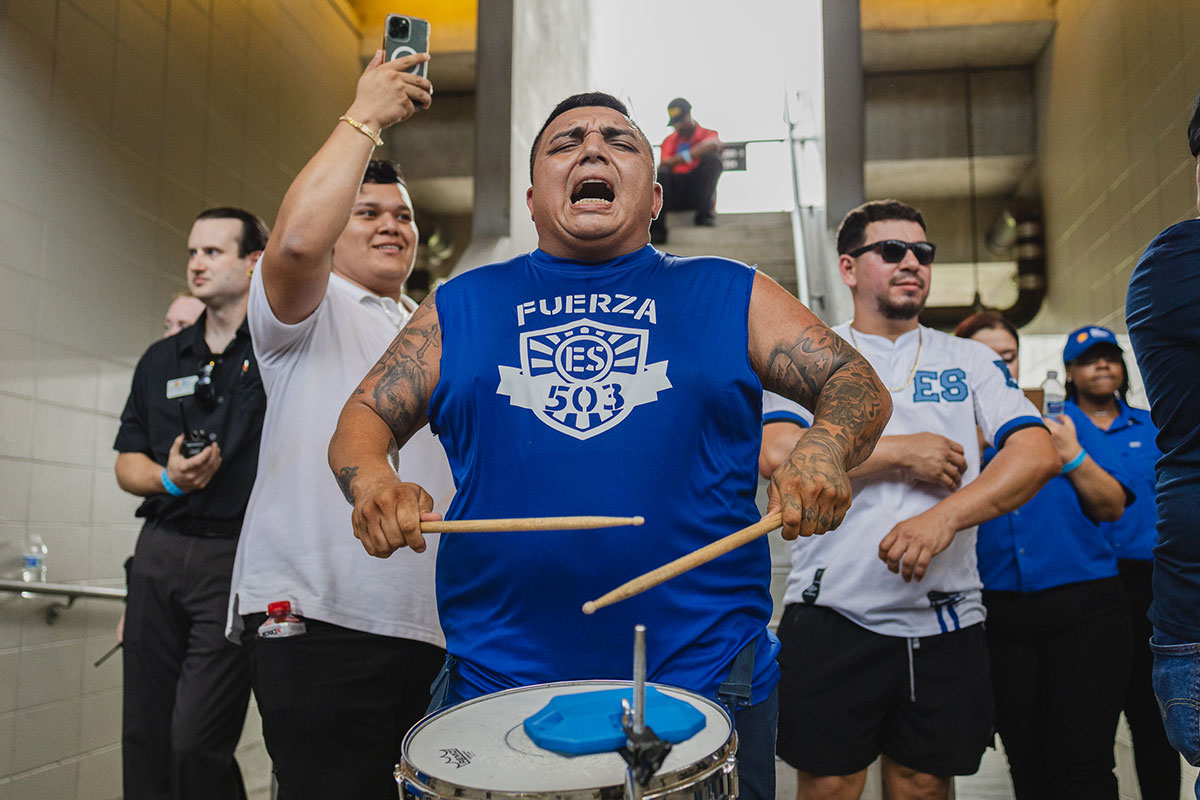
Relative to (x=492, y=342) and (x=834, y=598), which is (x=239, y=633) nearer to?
(x=492, y=342)

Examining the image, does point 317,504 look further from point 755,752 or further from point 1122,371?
point 1122,371

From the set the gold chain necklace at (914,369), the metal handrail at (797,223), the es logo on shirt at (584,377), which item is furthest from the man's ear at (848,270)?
the metal handrail at (797,223)

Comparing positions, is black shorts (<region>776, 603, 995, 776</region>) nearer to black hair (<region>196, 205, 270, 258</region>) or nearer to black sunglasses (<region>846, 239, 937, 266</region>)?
black sunglasses (<region>846, 239, 937, 266</region>)

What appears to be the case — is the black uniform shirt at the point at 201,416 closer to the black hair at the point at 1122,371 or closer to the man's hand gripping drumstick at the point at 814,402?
the man's hand gripping drumstick at the point at 814,402

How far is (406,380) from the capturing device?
5.27 feet

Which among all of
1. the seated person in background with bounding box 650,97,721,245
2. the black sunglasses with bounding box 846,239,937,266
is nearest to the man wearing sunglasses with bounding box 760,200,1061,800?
the black sunglasses with bounding box 846,239,937,266

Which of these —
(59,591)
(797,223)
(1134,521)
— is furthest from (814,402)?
(797,223)

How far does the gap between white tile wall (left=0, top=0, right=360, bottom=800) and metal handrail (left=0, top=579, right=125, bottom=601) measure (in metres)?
0.08

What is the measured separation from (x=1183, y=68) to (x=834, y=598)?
342 centimetres

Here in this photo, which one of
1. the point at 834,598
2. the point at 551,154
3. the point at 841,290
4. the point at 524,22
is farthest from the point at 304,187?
the point at 524,22

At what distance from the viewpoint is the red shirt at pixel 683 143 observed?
869 centimetres

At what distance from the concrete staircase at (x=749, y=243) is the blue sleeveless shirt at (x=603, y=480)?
18.9 ft

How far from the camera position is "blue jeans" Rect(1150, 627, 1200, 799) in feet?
5.01

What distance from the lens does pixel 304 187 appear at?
1.87 meters
